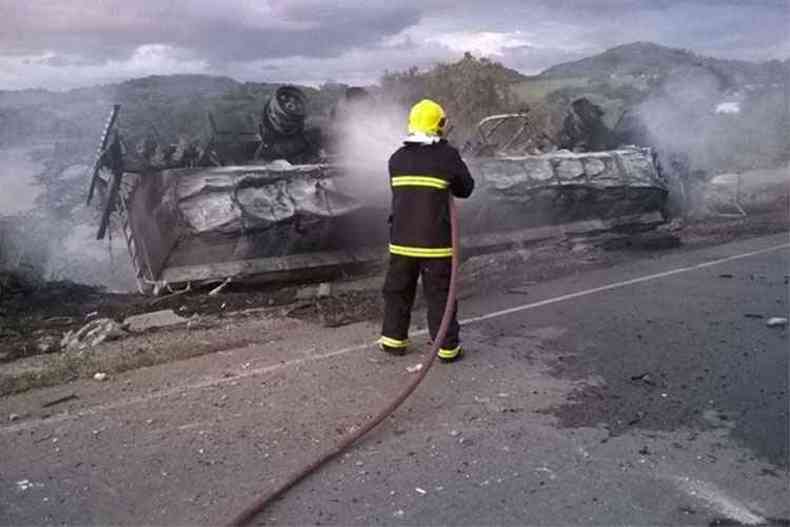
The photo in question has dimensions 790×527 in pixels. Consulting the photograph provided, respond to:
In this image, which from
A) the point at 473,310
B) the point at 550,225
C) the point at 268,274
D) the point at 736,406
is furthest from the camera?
the point at 550,225

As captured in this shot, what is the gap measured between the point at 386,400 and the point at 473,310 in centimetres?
248

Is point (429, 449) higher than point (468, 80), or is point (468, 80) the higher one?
point (468, 80)

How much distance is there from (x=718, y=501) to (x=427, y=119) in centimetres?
313

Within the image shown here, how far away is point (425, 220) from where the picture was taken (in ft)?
18.0

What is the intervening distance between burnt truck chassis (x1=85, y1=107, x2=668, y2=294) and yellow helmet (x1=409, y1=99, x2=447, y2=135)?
2922 millimetres

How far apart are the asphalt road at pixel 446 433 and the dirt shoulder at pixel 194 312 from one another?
1.03ft

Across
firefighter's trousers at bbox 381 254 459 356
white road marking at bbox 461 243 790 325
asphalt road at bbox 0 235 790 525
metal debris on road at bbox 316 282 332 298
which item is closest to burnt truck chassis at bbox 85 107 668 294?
metal debris on road at bbox 316 282 332 298

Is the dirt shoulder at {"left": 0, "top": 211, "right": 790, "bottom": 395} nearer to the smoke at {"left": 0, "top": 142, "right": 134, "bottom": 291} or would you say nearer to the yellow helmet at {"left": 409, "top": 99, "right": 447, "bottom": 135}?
the smoke at {"left": 0, "top": 142, "right": 134, "bottom": 291}

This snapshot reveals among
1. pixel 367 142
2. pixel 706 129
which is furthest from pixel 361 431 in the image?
pixel 706 129

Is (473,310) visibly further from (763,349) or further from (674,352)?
(763,349)

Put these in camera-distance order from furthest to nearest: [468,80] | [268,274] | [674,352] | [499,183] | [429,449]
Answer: [468,80]
[499,183]
[268,274]
[674,352]
[429,449]

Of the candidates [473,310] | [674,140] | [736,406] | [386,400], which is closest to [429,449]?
[386,400]

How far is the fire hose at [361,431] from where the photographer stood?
3397 mm

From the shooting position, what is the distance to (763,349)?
229 inches
